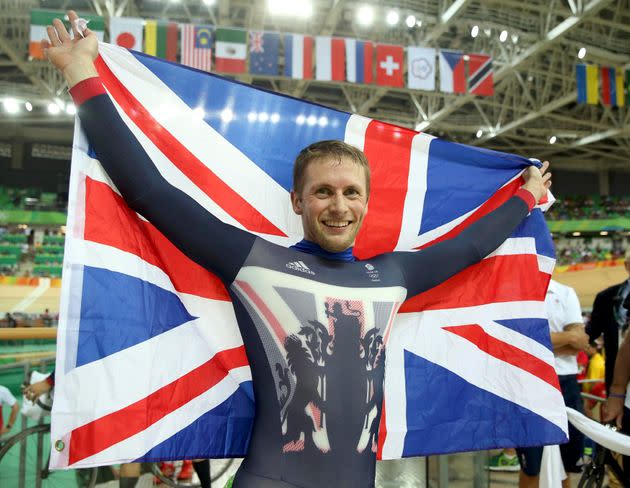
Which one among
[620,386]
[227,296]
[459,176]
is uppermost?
[459,176]

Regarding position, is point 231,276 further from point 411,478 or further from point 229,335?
point 411,478

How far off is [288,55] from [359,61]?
1.37m

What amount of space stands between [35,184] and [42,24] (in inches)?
792

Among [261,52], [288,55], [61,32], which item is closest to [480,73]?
[288,55]

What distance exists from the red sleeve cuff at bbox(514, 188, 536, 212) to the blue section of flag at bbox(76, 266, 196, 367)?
1.40 meters

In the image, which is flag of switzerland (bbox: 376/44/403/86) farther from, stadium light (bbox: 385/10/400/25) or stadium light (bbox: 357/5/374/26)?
stadium light (bbox: 385/10/400/25)

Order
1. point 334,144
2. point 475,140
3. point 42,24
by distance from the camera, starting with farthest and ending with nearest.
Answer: point 475,140
point 42,24
point 334,144

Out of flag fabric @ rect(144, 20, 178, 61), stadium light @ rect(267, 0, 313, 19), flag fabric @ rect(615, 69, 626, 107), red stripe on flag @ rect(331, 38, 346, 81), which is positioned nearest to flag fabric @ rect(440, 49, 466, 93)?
red stripe on flag @ rect(331, 38, 346, 81)

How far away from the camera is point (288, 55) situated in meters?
10.5

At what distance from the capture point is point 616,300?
358 centimetres

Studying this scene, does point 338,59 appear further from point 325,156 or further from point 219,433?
point 219,433

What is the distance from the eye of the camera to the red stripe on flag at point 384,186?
223 centimetres

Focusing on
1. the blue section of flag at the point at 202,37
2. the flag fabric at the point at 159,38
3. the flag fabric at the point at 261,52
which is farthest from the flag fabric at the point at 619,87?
the flag fabric at the point at 159,38

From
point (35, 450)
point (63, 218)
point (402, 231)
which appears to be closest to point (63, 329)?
point (402, 231)
